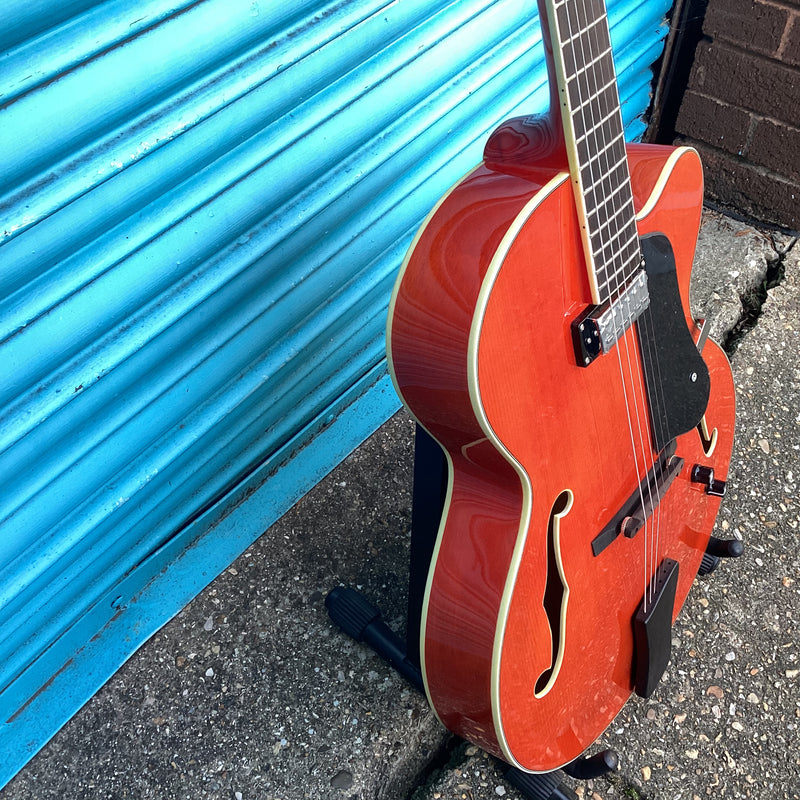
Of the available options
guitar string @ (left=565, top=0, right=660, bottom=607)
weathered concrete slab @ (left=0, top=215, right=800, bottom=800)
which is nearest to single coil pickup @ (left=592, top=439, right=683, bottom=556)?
guitar string @ (left=565, top=0, right=660, bottom=607)

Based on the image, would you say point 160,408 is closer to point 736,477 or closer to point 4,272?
point 4,272

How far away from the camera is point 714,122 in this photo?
250 centimetres

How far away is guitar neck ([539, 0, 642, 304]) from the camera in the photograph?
0.91m

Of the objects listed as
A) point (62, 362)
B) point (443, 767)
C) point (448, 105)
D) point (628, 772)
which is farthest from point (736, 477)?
point (62, 362)

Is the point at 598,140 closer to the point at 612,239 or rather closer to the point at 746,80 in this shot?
the point at 612,239

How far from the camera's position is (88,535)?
1475mm

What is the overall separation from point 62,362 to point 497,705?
2.76ft

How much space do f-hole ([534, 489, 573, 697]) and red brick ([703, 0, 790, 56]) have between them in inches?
69.9

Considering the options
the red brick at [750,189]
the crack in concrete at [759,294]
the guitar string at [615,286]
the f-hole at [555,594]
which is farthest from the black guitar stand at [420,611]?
the red brick at [750,189]

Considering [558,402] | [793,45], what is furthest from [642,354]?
[793,45]

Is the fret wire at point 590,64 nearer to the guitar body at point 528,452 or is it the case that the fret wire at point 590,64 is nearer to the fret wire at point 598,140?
the fret wire at point 598,140

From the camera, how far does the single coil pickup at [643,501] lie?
125 centimetres

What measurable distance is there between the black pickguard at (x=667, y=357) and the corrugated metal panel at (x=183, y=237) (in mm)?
657

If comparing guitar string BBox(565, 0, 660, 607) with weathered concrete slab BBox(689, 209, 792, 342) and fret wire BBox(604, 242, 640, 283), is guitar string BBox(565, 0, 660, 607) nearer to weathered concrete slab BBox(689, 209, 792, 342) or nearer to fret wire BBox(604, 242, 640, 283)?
fret wire BBox(604, 242, 640, 283)
